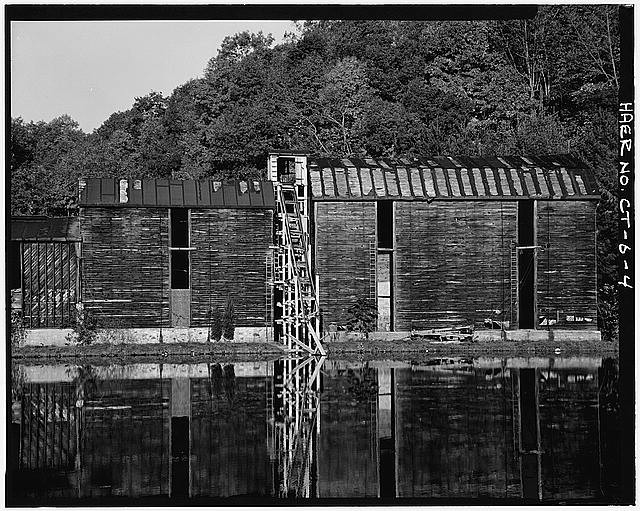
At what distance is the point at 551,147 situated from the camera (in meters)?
45.9

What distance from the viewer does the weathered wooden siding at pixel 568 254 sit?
38.0m

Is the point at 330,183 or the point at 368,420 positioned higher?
the point at 330,183

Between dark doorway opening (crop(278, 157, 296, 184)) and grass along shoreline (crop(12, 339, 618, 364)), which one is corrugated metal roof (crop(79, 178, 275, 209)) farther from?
grass along shoreline (crop(12, 339, 618, 364))

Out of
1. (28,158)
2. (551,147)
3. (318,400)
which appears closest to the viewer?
(318,400)

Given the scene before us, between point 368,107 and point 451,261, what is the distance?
1884cm

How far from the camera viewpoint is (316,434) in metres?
20.1

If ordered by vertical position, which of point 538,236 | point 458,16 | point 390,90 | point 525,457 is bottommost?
point 525,457

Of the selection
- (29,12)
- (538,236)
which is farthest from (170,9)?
(538,236)

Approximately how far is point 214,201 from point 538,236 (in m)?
10.3

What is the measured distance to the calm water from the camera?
54.7 ft

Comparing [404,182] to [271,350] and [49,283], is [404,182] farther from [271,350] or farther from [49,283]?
[49,283]

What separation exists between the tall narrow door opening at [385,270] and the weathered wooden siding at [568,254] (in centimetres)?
489

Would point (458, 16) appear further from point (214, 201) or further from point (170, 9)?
point (214, 201)

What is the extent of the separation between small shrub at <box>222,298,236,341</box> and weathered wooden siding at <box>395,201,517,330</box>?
5.07 metres
